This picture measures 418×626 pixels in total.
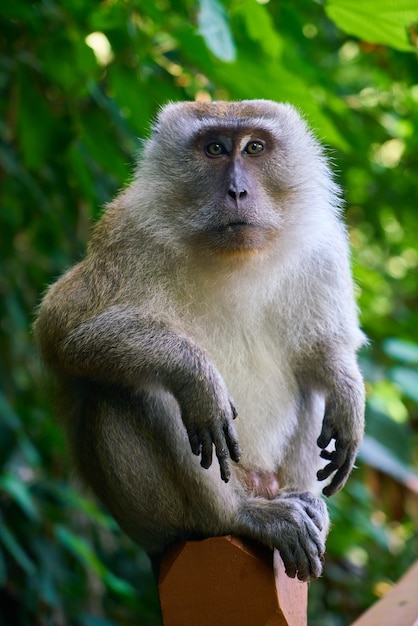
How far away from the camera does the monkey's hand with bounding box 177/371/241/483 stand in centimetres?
282

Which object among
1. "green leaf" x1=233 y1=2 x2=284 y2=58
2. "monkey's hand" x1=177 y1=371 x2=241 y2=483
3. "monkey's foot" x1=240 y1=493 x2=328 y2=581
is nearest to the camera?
"monkey's hand" x1=177 y1=371 x2=241 y2=483

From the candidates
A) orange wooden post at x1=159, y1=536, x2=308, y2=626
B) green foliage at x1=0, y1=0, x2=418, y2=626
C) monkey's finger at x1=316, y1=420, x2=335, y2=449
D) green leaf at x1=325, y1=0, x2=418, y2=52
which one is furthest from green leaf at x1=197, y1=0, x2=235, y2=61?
orange wooden post at x1=159, y1=536, x2=308, y2=626

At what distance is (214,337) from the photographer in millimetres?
3311

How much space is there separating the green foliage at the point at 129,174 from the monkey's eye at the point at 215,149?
0.31m

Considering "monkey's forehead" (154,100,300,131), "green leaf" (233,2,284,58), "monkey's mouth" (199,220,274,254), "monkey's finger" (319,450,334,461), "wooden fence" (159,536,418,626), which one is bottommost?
"wooden fence" (159,536,418,626)

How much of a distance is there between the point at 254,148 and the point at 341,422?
1.10 meters

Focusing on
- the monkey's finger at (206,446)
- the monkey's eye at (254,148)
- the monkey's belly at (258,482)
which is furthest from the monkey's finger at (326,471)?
the monkey's eye at (254,148)

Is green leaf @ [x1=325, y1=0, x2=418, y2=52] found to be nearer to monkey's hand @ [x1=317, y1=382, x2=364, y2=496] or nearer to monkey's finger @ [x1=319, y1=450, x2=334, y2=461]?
monkey's hand @ [x1=317, y1=382, x2=364, y2=496]

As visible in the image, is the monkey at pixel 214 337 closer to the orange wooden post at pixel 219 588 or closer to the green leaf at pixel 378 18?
the orange wooden post at pixel 219 588

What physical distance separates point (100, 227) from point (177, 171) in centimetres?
41

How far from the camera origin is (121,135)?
16.5ft

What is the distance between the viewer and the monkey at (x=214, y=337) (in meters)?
3.05

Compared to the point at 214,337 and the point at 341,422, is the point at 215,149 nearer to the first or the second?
the point at 214,337

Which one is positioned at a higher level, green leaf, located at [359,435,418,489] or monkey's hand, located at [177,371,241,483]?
monkey's hand, located at [177,371,241,483]
